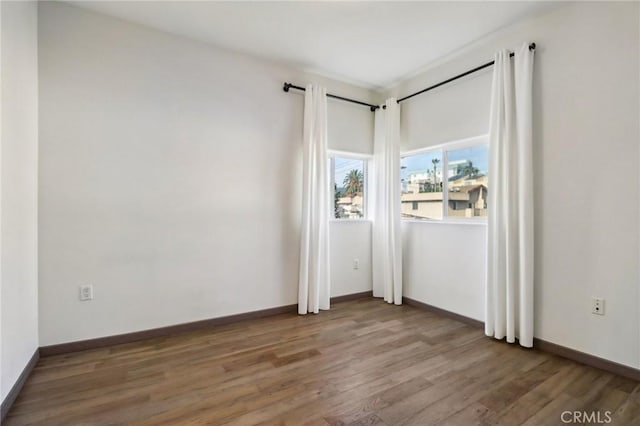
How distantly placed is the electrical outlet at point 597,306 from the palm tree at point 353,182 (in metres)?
2.61

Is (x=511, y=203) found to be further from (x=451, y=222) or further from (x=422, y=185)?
(x=422, y=185)

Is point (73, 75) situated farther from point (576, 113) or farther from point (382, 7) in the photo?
point (576, 113)

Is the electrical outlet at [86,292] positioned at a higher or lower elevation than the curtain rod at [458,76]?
lower

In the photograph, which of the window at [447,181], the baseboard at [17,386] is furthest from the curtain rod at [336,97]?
the baseboard at [17,386]

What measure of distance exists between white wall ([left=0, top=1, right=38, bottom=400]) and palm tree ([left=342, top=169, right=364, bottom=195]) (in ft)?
10.00

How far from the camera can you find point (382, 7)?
96.0 inches

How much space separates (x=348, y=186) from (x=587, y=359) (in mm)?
2819

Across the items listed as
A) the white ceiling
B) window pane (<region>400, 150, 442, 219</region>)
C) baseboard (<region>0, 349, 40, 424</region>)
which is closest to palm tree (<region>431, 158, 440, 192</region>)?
window pane (<region>400, 150, 442, 219</region>)

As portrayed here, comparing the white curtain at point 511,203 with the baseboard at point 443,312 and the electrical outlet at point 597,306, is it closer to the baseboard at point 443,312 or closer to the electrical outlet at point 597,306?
the baseboard at point 443,312

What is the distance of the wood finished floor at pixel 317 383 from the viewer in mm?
1673

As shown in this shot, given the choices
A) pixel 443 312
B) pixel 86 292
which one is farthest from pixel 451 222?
pixel 86 292

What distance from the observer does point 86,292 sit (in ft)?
8.09

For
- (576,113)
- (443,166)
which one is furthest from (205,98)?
(576,113)

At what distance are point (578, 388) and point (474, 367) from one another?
1.93ft
